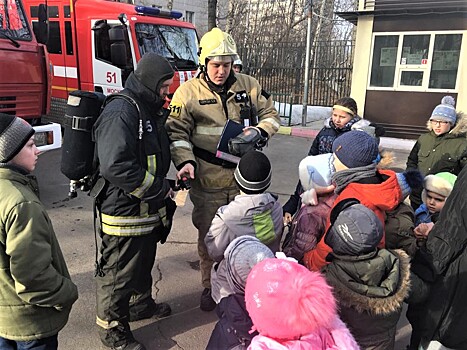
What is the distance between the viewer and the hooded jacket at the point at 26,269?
178 cm

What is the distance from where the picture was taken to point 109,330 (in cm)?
270

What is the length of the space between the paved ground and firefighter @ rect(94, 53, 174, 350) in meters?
0.28

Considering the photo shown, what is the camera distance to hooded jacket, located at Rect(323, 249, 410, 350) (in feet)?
6.22

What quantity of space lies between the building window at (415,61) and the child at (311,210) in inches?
353

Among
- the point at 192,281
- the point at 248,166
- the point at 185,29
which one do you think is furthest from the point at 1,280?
the point at 185,29

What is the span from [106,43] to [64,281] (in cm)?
780

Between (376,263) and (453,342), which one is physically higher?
(376,263)

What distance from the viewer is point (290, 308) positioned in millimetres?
1418

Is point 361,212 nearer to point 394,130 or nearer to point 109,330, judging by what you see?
point 109,330

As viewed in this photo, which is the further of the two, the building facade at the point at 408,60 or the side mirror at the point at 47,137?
the building facade at the point at 408,60

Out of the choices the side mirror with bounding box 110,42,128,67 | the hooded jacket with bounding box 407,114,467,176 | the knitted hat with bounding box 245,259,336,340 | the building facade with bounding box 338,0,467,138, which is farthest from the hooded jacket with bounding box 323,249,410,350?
the building facade with bounding box 338,0,467,138

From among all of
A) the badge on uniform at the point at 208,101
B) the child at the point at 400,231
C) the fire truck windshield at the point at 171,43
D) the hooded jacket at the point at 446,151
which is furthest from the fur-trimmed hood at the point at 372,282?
the fire truck windshield at the point at 171,43

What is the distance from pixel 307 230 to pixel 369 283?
1.87 feet

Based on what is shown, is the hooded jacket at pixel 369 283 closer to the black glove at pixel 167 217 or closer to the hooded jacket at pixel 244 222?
the hooded jacket at pixel 244 222
